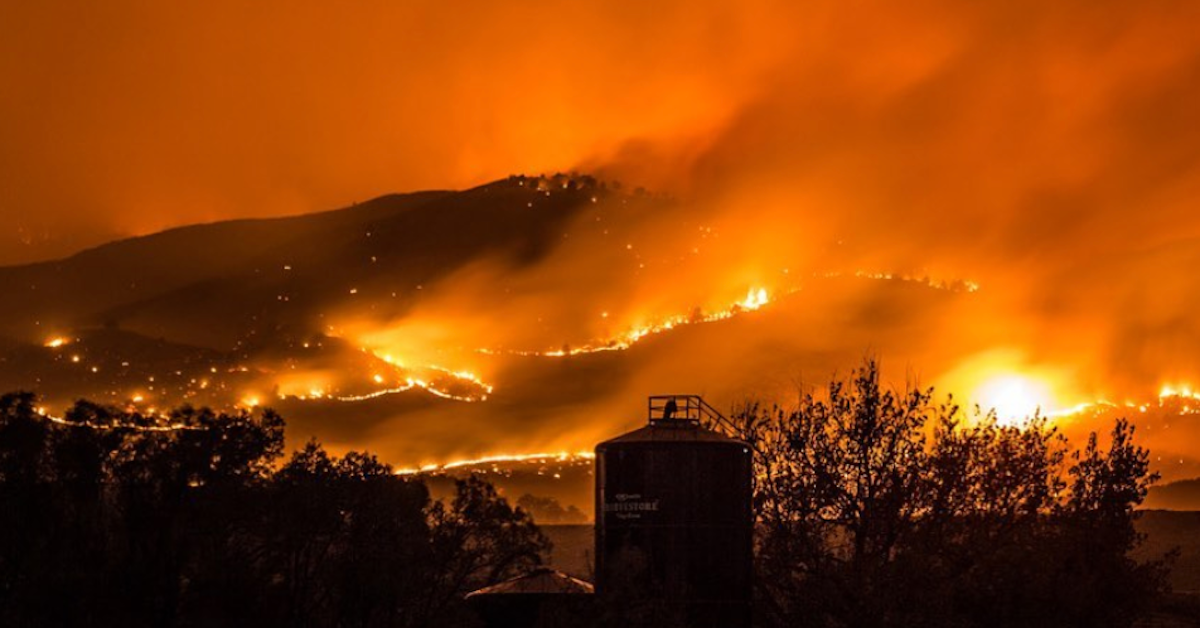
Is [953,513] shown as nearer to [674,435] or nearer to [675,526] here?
[674,435]

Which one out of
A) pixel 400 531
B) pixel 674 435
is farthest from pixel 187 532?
pixel 674 435

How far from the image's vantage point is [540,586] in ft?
187

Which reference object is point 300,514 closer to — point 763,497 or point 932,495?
point 763,497

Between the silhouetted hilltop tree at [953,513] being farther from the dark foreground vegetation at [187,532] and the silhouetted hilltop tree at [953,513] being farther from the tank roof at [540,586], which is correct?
the dark foreground vegetation at [187,532]

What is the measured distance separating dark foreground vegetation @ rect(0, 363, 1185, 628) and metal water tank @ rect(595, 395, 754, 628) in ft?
7.99

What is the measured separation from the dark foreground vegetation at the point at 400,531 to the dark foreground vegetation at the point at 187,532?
87 millimetres

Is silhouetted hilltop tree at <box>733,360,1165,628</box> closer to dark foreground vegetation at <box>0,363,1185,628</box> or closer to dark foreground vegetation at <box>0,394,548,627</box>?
dark foreground vegetation at <box>0,363,1185,628</box>

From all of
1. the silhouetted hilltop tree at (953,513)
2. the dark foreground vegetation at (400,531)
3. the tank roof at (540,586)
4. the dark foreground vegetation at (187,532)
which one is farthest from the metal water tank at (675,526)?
the dark foreground vegetation at (187,532)

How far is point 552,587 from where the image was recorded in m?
56.6

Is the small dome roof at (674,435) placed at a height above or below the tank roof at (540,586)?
above

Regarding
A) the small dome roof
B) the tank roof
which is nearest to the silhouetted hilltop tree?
the small dome roof

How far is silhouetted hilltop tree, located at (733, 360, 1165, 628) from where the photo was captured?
5522 cm

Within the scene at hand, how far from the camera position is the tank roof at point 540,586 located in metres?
56.4

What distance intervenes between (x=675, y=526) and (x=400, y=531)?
22832 mm
